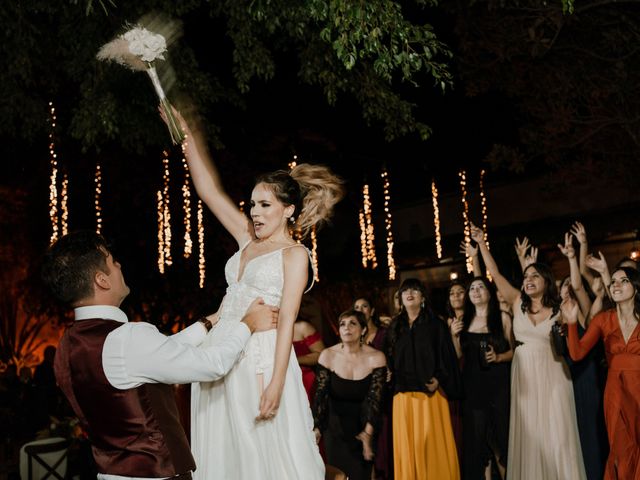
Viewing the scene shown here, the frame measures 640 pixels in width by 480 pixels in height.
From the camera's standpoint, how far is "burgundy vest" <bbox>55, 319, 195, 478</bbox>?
10.6 ft

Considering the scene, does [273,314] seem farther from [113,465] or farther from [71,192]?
[71,192]

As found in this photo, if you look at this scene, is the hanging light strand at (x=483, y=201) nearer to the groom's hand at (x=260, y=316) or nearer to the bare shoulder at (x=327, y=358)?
the bare shoulder at (x=327, y=358)

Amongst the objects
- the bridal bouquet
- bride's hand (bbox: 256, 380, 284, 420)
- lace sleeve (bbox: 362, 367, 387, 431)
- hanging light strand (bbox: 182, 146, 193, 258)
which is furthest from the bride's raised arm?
hanging light strand (bbox: 182, 146, 193, 258)

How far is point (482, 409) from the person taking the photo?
332 inches

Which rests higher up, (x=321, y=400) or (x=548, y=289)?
(x=548, y=289)

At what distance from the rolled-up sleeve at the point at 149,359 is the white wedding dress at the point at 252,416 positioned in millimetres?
560

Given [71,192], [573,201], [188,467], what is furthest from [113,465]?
[573,201]

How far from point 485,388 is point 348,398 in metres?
1.43

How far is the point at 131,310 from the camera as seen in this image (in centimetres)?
1844

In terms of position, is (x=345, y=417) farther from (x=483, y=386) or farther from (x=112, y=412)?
(x=112, y=412)

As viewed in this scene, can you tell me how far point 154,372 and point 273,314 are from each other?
36.6 inches

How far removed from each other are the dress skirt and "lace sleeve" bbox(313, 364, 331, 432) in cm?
74

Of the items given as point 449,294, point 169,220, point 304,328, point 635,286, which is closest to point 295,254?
point 635,286

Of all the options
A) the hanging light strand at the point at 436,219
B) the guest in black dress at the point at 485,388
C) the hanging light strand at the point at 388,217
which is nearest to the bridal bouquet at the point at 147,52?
the guest in black dress at the point at 485,388
